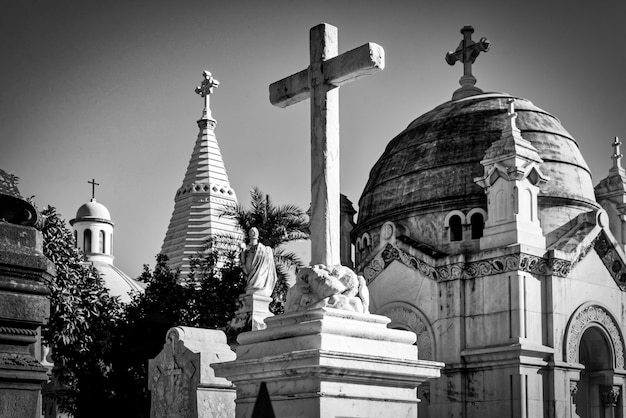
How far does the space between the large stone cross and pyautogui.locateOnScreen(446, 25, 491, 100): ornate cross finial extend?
19.3 meters

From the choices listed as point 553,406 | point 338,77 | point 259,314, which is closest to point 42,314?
point 338,77

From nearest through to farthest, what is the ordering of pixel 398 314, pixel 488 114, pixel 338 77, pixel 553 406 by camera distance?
1. pixel 338 77
2. pixel 553 406
3. pixel 398 314
4. pixel 488 114

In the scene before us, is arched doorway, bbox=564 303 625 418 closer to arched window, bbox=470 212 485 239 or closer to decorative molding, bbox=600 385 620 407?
decorative molding, bbox=600 385 620 407

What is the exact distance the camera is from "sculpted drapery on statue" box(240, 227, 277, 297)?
1627 centimetres

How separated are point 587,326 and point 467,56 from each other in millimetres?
8745

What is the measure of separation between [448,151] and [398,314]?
178 inches

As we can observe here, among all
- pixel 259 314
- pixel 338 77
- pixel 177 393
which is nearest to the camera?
pixel 338 77

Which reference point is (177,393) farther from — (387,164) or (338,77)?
(387,164)

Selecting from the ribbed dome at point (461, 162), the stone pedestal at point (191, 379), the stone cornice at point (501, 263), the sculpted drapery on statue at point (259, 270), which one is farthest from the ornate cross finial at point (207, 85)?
the stone pedestal at point (191, 379)

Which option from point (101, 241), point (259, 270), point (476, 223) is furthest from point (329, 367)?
point (101, 241)

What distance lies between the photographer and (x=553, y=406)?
2205 cm

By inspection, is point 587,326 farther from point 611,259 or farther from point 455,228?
point 455,228

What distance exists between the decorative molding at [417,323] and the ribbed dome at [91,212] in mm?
36057

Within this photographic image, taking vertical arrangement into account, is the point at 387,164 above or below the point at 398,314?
above
